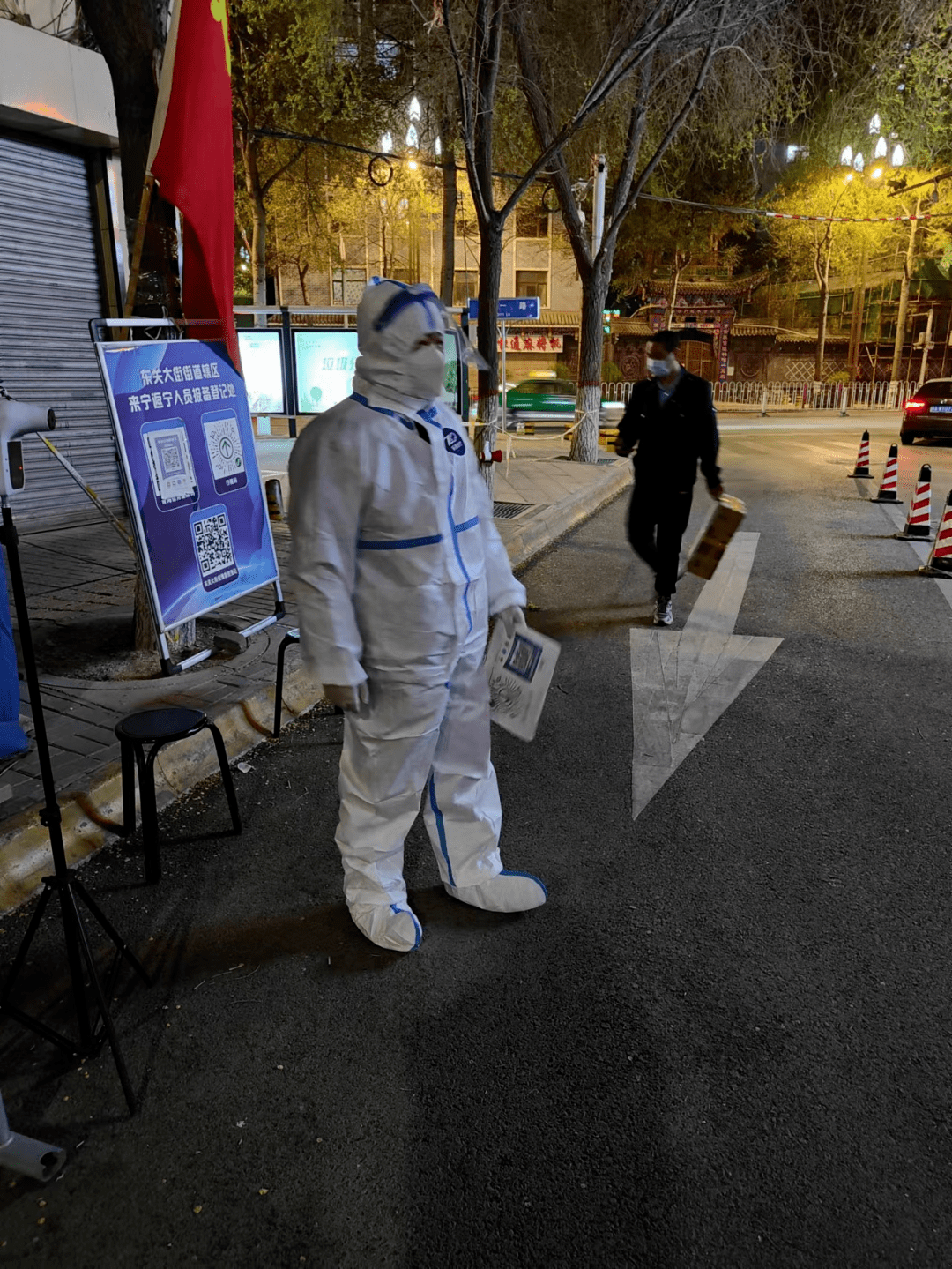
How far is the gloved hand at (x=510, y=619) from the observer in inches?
128

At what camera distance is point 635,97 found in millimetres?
14195

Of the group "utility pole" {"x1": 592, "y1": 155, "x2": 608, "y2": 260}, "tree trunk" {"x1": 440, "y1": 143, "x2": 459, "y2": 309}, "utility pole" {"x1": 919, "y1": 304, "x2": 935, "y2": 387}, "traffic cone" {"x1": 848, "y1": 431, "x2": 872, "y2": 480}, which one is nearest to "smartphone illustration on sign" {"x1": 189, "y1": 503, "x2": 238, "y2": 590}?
"utility pole" {"x1": 592, "y1": 155, "x2": 608, "y2": 260}

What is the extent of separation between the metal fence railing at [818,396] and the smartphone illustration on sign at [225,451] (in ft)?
102

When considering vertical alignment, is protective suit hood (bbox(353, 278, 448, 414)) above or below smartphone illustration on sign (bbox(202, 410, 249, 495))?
above

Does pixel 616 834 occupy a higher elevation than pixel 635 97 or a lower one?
lower

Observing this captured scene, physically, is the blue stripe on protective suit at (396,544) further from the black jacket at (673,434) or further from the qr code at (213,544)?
the black jacket at (673,434)

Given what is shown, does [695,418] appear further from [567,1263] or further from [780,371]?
[780,371]

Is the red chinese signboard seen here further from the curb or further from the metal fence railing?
the curb

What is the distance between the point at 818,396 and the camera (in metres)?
35.8

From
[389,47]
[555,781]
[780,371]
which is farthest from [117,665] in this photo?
[780,371]

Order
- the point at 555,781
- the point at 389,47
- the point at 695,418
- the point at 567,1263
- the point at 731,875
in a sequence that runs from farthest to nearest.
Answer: the point at 389,47
the point at 695,418
the point at 555,781
the point at 731,875
the point at 567,1263

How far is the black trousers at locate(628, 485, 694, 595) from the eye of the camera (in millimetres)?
6703

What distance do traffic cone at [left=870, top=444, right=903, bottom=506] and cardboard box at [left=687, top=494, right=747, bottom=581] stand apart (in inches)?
281

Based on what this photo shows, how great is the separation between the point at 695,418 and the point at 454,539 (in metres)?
4.08
